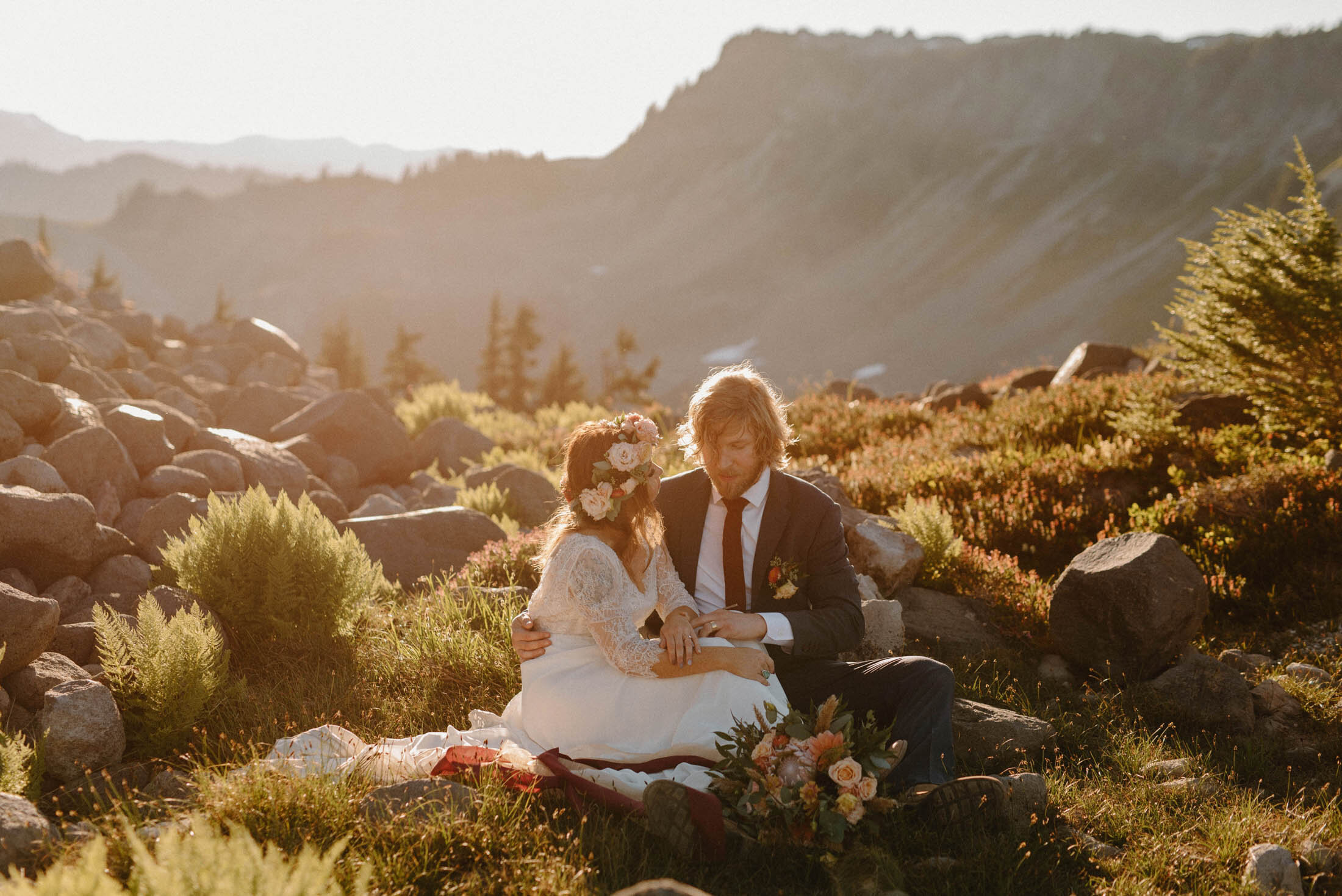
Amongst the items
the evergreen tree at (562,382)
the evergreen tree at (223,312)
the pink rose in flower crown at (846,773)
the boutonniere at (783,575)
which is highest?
the evergreen tree at (223,312)

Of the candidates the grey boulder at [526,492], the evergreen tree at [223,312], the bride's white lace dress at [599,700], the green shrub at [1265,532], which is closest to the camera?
the bride's white lace dress at [599,700]

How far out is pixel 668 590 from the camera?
4.73 metres

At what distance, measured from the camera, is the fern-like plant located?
7613 mm

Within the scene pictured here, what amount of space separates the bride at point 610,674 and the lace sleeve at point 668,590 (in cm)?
18

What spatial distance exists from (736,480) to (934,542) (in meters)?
3.55

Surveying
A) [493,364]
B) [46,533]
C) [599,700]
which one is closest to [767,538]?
[599,700]

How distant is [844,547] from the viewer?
5.00m

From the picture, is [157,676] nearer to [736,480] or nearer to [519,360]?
[736,480]

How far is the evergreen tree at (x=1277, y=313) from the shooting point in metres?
8.59

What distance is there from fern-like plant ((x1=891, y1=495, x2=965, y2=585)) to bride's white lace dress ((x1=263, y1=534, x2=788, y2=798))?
11.7 ft

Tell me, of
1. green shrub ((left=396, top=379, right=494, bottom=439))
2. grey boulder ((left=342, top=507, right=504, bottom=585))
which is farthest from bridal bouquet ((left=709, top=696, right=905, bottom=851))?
green shrub ((left=396, top=379, right=494, bottom=439))

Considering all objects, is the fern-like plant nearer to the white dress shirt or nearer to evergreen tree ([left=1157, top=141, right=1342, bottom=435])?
the white dress shirt

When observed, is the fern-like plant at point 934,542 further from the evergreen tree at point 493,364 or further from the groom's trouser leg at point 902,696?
the evergreen tree at point 493,364

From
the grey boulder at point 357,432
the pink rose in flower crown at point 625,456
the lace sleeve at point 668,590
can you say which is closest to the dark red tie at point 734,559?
the lace sleeve at point 668,590
